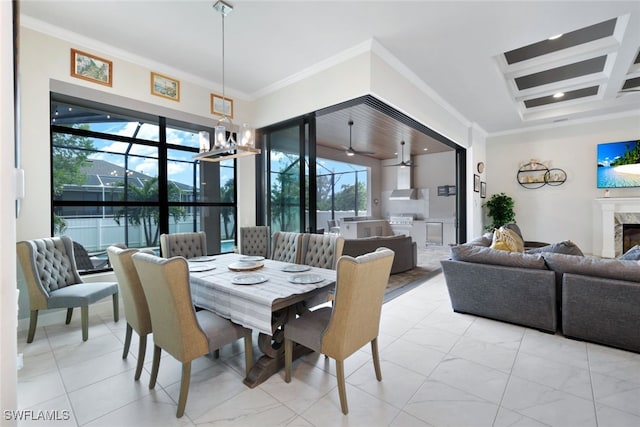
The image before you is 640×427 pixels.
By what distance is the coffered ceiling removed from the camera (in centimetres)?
278

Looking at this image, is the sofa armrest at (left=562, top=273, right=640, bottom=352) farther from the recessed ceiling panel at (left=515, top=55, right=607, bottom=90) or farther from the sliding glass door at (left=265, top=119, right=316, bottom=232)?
the recessed ceiling panel at (left=515, top=55, right=607, bottom=90)

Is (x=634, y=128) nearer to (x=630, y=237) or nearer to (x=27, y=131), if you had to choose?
(x=630, y=237)

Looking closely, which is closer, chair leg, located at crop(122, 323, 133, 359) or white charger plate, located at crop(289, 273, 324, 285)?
white charger plate, located at crop(289, 273, 324, 285)

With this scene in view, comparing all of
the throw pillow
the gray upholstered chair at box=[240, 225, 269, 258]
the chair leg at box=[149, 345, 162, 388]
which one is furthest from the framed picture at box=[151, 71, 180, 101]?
the throw pillow

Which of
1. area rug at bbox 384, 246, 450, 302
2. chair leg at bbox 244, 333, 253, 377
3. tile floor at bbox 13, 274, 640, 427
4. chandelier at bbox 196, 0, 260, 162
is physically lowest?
tile floor at bbox 13, 274, 640, 427

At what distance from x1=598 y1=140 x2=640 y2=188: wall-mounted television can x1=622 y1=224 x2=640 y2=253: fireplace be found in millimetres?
851

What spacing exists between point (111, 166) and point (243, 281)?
3.13 meters

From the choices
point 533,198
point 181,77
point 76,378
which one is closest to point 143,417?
point 76,378

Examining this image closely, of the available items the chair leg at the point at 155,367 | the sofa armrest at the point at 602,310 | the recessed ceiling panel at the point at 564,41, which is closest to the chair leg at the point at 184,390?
the chair leg at the point at 155,367

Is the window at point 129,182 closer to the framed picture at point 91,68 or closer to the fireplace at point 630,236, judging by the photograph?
the framed picture at point 91,68

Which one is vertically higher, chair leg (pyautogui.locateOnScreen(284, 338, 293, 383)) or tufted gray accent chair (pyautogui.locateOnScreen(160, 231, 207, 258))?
tufted gray accent chair (pyautogui.locateOnScreen(160, 231, 207, 258))

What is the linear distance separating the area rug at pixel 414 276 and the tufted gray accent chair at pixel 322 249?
1183 mm

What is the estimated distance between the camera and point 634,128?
583 centimetres

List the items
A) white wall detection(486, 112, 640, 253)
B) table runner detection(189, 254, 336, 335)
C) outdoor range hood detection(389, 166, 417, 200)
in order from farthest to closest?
outdoor range hood detection(389, 166, 417, 200) → white wall detection(486, 112, 640, 253) → table runner detection(189, 254, 336, 335)
